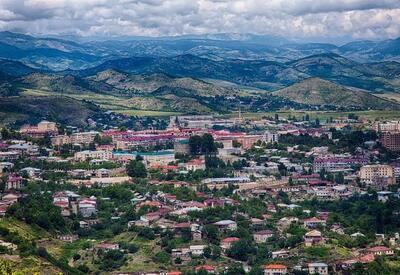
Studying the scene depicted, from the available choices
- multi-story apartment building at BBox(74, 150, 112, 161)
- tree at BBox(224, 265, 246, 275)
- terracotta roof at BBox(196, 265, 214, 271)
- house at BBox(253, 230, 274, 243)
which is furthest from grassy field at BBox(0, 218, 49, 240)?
multi-story apartment building at BBox(74, 150, 112, 161)

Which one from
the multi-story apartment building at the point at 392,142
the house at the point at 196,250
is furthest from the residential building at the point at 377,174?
the house at the point at 196,250

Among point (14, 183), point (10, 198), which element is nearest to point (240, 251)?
point (10, 198)

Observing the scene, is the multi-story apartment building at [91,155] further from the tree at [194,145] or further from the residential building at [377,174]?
the residential building at [377,174]

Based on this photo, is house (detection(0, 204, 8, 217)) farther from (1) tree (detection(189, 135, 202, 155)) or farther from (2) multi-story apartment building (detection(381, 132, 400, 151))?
(2) multi-story apartment building (detection(381, 132, 400, 151))

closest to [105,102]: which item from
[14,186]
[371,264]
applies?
[14,186]

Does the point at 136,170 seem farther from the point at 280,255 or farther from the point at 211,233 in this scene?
the point at 280,255
